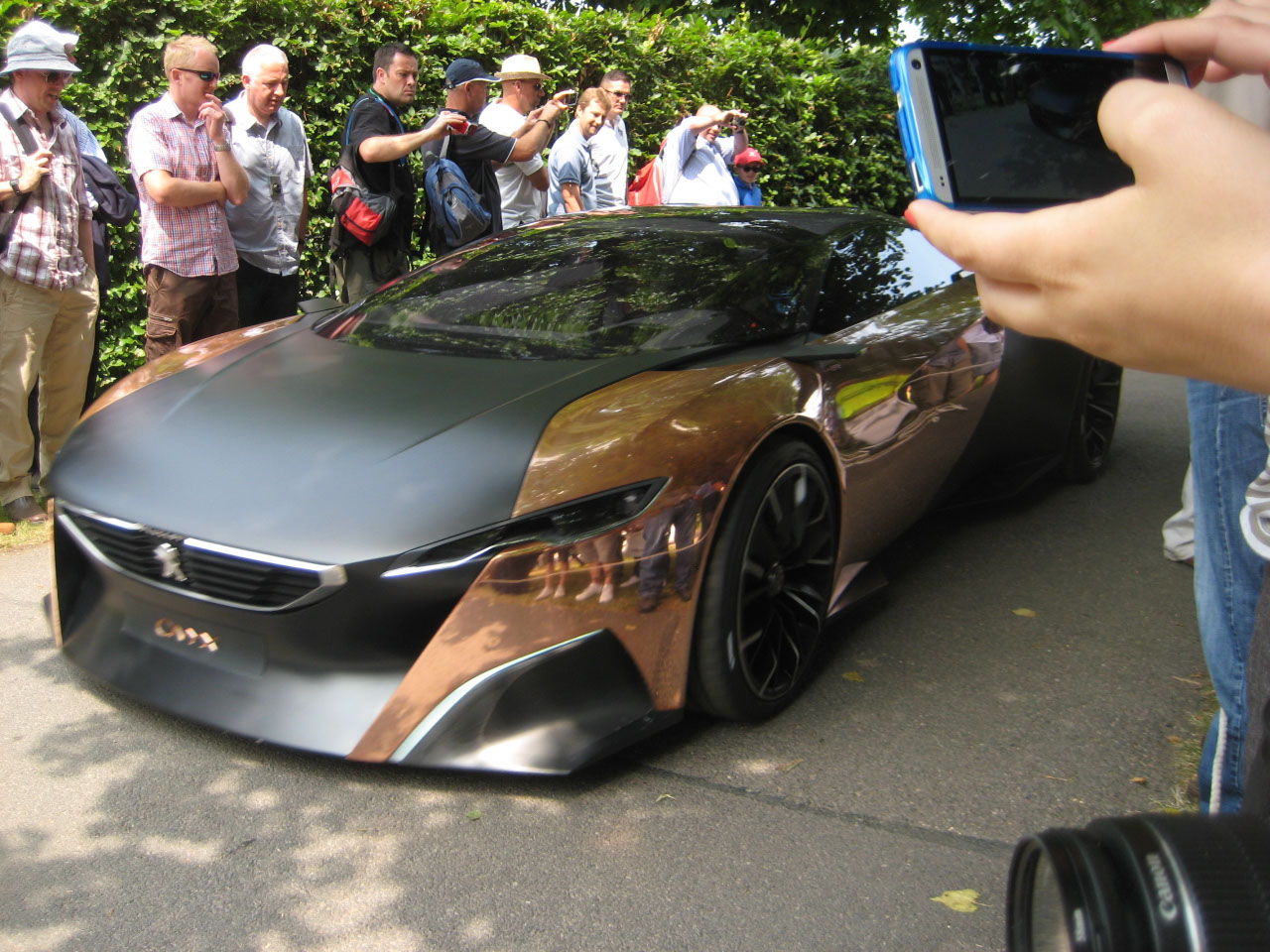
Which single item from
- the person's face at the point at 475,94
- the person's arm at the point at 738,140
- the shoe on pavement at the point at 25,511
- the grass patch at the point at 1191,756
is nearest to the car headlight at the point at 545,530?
the grass patch at the point at 1191,756

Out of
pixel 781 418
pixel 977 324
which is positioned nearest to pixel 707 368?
pixel 781 418

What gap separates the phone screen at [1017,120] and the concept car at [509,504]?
5.11ft

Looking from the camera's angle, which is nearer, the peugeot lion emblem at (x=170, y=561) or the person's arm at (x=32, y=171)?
the peugeot lion emblem at (x=170, y=561)

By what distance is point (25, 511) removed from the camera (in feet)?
16.1

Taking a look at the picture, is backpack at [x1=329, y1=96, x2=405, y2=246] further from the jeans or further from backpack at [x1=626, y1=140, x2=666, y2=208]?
the jeans

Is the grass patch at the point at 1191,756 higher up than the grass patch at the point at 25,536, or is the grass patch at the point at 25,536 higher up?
the grass patch at the point at 1191,756

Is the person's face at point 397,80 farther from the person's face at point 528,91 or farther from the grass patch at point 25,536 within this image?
the grass patch at point 25,536

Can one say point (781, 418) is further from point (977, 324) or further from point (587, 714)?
point (977, 324)

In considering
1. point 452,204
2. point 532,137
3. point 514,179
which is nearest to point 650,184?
point 514,179

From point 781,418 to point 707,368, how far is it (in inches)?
9.9

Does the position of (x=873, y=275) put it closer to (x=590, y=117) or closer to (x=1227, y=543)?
(x=1227, y=543)

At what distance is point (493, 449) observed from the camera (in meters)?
2.79

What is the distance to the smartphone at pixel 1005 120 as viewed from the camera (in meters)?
1.12

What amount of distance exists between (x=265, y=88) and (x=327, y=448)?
11.0ft
